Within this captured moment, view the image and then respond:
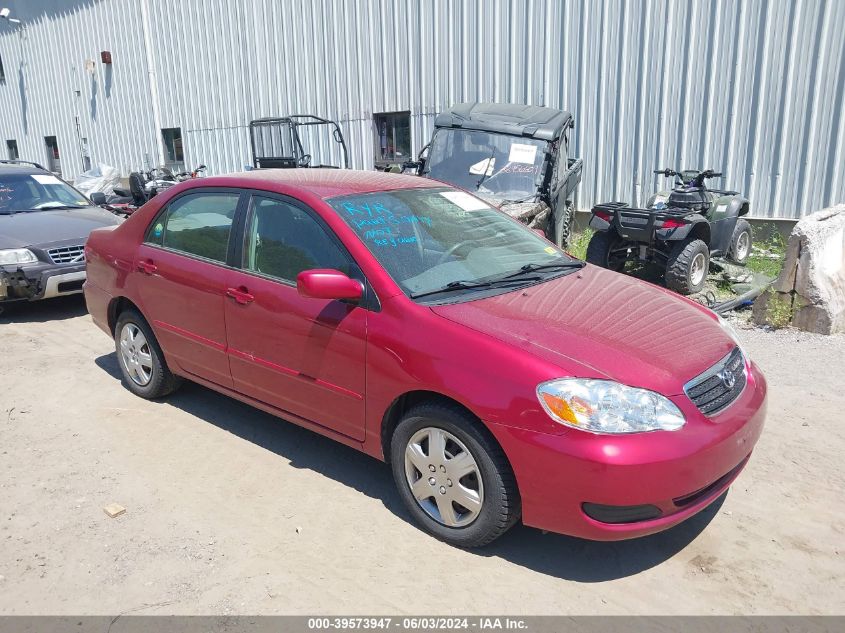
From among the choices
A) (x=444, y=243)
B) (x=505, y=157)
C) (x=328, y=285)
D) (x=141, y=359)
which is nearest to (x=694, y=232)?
(x=505, y=157)

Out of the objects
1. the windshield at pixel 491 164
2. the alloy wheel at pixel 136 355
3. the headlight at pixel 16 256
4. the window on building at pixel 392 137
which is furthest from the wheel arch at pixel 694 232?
the headlight at pixel 16 256

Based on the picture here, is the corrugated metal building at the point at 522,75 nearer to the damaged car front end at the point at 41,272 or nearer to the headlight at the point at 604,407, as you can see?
the damaged car front end at the point at 41,272

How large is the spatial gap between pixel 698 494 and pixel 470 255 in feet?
5.45

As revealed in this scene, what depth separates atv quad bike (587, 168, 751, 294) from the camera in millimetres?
7078

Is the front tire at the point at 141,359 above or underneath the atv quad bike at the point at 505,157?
underneath

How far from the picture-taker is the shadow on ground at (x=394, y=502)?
3045 millimetres

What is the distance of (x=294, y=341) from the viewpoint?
3.58 meters

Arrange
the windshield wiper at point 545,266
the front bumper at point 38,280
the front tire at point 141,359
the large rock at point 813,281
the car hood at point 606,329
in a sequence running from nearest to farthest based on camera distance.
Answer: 1. the car hood at point 606,329
2. the windshield wiper at point 545,266
3. the front tire at point 141,359
4. the large rock at point 813,281
5. the front bumper at point 38,280

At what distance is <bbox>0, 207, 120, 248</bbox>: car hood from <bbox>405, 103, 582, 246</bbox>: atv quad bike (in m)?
3.91

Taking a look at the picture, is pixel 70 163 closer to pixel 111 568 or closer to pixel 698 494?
pixel 111 568

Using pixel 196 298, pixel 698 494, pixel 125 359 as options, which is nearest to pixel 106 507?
pixel 196 298

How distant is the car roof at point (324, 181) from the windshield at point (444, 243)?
9 centimetres

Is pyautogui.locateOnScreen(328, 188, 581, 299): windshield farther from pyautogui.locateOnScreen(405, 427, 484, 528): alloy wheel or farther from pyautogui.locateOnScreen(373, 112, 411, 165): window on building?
pyautogui.locateOnScreen(373, 112, 411, 165): window on building

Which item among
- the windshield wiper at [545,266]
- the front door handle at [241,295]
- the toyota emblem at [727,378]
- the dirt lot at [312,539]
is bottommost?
the dirt lot at [312,539]
